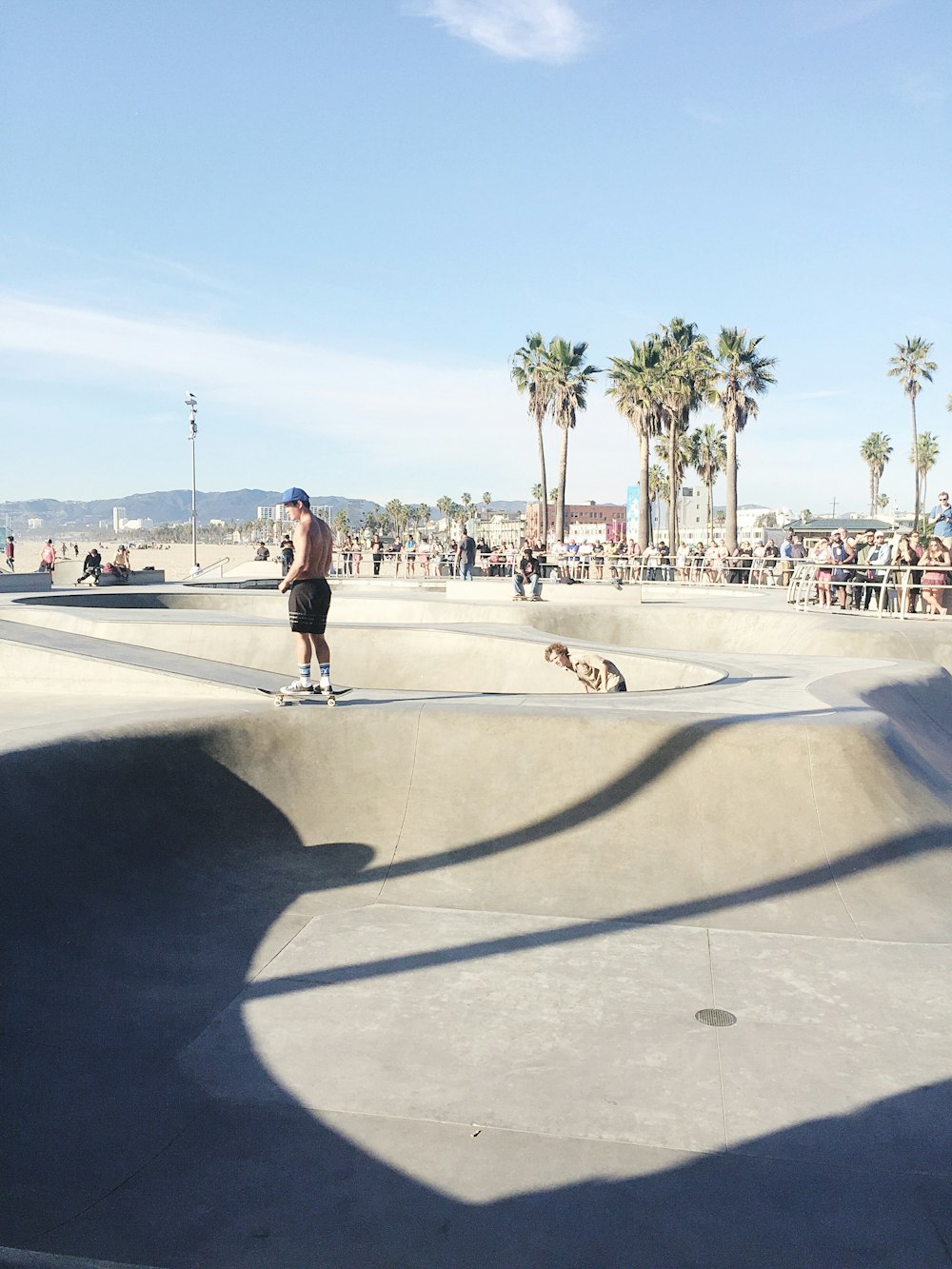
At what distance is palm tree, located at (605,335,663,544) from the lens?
5491cm

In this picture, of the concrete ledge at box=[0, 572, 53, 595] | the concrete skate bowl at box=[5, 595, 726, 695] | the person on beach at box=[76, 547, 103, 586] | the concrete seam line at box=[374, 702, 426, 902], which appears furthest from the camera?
the concrete ledge at box=[0, 572, 53, 595]

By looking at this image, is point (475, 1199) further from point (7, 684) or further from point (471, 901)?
point (7, 684)

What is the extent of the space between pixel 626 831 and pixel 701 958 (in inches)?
56.1

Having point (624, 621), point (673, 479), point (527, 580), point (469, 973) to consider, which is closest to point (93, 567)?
point (527, 580)

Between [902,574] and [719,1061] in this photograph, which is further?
[902,574]

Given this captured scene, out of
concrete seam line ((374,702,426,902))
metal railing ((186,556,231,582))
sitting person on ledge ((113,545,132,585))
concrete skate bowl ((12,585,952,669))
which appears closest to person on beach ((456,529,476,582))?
concrete skate bowl ((12,585,952,669))

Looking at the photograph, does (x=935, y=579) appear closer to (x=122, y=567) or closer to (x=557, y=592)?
(x=557, y=592)

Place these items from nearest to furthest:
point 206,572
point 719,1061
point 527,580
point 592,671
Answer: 1. point 719,1061
2. point 592,671
3. point 527,580
4. point 206,572

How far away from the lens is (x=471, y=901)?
670 cm

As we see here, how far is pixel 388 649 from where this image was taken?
14.4 metres

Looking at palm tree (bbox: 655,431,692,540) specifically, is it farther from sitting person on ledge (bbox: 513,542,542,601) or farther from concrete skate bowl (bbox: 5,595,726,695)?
concrete skate bowl (bbox: 5,595,726,695)

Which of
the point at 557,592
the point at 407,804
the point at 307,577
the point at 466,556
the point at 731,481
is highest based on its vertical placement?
the point at 731,481

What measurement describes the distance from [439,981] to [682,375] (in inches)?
2052

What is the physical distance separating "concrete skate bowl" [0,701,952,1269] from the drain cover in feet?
0.26
